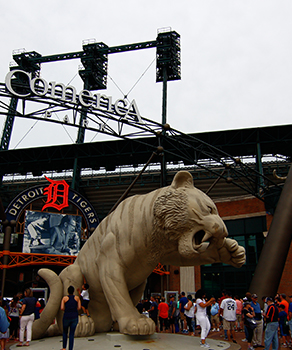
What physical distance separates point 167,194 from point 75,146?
18530mm

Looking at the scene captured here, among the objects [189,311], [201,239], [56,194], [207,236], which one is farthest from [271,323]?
[56,194]

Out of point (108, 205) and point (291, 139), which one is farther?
point (108, 205)

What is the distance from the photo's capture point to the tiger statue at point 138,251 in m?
5.00

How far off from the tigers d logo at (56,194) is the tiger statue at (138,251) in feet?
37.8

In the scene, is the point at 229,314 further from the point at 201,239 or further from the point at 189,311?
the point at 201,239

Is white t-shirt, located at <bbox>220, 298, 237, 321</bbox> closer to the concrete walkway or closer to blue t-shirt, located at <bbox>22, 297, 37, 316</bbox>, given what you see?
the concrete walkway

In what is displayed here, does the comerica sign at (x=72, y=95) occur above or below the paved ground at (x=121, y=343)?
above

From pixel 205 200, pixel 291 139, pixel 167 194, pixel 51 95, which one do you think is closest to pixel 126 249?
pixel 167 194

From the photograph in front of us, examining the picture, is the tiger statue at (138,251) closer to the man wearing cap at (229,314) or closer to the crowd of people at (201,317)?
the crowd of people at (201,317)

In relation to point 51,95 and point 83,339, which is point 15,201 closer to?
point 51,95

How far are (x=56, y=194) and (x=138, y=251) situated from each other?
12.7 m

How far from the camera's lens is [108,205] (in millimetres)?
25484

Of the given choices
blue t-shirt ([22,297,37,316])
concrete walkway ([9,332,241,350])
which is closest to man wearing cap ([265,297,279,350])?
concrete walkway ([9,332,241,350])

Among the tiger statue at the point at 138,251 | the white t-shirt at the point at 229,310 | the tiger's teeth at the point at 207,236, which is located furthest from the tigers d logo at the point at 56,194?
the tiger's teeth at the point at 207,236
